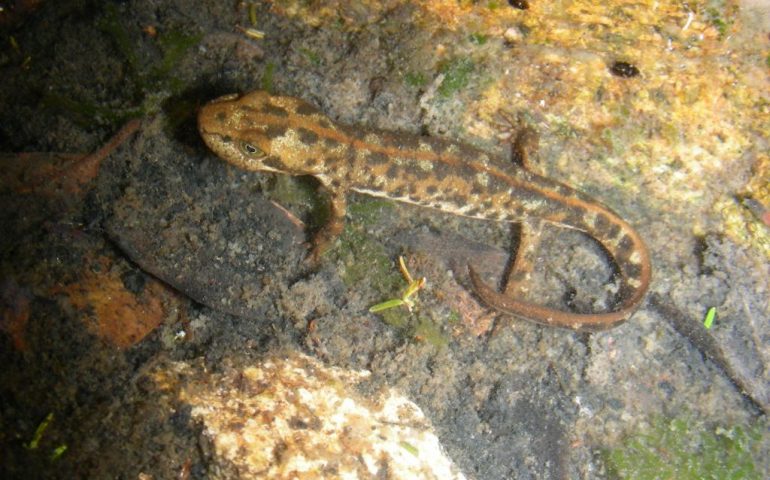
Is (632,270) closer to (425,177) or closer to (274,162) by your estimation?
(425,177)

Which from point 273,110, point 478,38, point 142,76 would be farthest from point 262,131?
point 478,38

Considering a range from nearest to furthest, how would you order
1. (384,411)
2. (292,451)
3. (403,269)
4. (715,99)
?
(292,451)
(384,411)
(715,99)
(403,269)

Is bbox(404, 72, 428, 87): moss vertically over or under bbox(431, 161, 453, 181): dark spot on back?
over

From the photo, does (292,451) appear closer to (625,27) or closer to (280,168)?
(280,168)

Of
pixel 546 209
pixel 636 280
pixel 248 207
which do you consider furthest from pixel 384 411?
pixel 636 280

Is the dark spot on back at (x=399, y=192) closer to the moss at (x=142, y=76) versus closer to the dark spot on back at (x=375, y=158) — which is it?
the dark spot on back at (x=375, y=158)

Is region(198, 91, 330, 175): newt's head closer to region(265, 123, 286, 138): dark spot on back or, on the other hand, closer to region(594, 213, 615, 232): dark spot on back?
region(265, 123, 286, 138): dark spot on back

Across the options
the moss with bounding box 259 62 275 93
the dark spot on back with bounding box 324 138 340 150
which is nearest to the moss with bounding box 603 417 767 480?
the dark spot on back with bounding box 324 138 340 150
